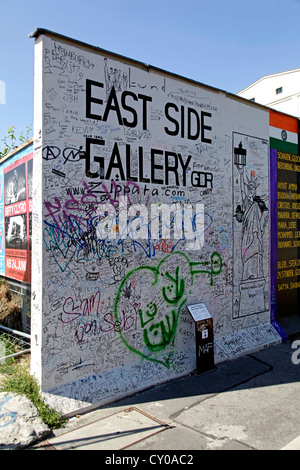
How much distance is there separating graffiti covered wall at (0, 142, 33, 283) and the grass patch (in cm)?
234

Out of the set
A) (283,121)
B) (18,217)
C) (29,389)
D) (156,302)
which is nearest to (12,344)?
(29,389)

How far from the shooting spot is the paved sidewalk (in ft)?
11.8

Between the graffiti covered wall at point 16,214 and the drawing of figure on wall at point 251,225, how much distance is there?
3.85 metres

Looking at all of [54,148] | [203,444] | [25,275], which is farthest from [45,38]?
[203,444]

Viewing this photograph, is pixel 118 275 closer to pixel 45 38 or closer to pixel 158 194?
pixel 158 194

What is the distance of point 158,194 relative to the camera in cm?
545

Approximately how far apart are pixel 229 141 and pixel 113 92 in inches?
98.1

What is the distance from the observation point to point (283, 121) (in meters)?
7.88

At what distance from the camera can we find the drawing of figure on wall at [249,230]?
6.67 meters

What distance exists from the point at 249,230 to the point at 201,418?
374 cm
